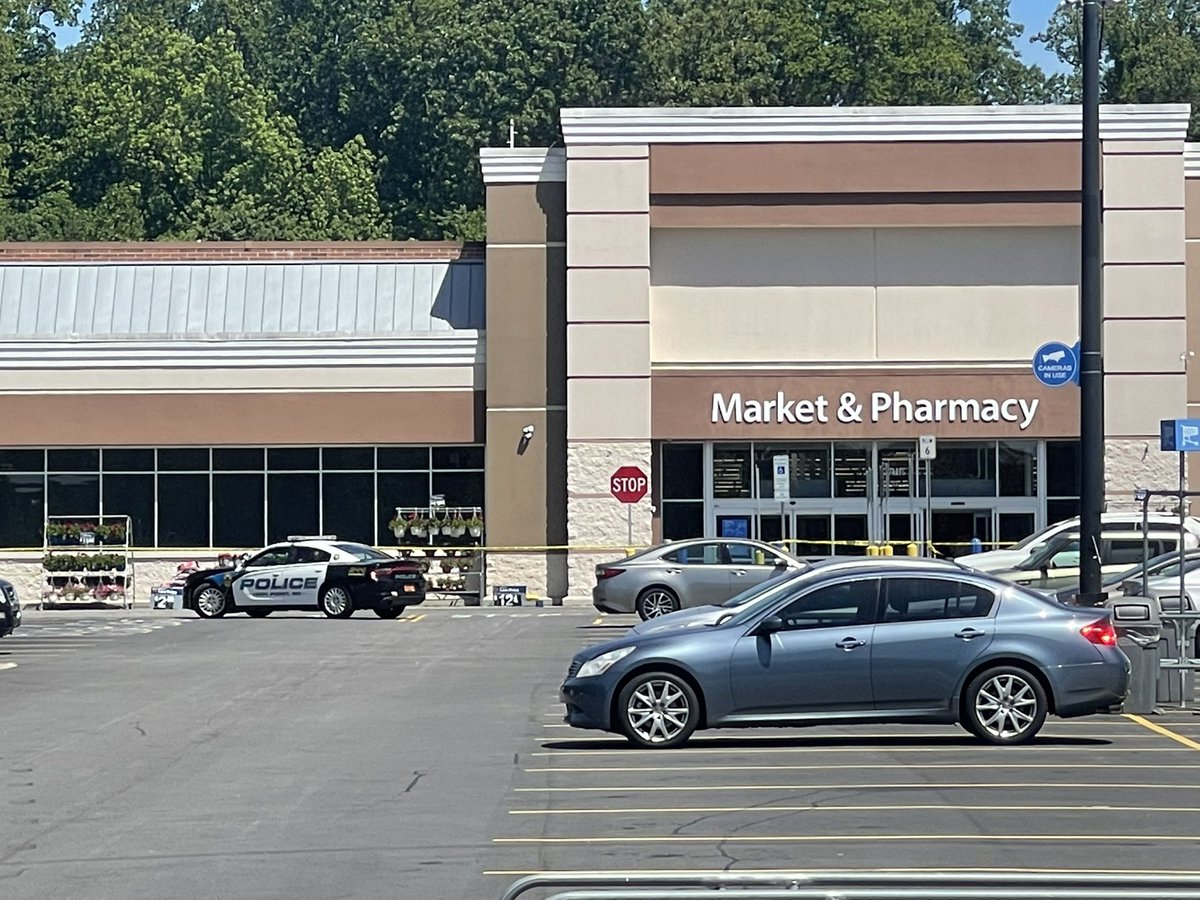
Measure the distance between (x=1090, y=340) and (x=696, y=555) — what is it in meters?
12.6

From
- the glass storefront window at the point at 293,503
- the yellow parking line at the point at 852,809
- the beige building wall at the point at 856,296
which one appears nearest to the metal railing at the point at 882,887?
the yellow parking line at the point at 852,809

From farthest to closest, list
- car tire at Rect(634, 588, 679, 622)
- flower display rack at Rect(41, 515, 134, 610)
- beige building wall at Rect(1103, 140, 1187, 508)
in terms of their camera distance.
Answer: beige building wall at Rect(1103, 140, 1187, 508)
flower display rack at Rect(41, 515, 134, 610)
car tire at Rect(634, 588, 679, 622)

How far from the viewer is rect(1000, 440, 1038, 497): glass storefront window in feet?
150

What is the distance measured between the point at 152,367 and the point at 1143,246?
2168 cm

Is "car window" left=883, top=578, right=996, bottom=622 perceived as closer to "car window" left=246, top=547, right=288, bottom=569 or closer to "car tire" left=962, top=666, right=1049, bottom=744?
"car tire" left=962, top=666, right=1049, bottom=744

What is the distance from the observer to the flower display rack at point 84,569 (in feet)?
144

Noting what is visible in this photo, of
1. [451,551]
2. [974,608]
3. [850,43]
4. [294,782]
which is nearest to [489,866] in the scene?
[294,782]

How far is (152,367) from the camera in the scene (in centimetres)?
4675

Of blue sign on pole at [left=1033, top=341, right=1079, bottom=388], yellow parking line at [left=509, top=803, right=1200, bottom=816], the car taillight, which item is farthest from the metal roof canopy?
yellow parking line at [left=509, top=803, right=1200, bottom=816]

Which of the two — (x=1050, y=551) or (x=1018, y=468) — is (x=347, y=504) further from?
(x=1050, y=551)

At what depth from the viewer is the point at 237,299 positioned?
159 ft

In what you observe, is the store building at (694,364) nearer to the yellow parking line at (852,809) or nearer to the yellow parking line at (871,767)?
the yellow parking line at (871,767)

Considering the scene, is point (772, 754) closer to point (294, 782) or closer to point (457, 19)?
point (294, 782)

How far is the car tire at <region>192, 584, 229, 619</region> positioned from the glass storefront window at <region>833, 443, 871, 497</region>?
48.1 ft
